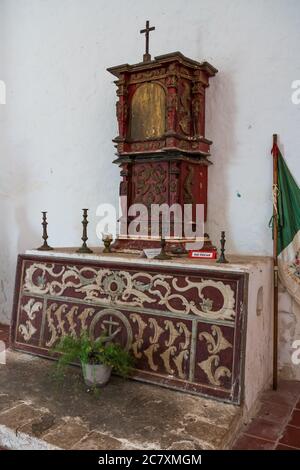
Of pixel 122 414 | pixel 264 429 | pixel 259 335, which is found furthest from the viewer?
pixel 259 335

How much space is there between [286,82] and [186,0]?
3.80 ft

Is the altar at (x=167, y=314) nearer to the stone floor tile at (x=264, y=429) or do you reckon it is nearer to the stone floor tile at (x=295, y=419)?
the stone floor tile at (x=264, y=429)

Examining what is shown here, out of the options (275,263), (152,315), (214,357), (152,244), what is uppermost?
(152,244)

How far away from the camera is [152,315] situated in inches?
90.4

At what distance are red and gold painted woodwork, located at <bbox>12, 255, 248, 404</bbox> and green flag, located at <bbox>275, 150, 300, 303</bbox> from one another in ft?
2.35

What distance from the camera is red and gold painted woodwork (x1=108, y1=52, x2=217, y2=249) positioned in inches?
105

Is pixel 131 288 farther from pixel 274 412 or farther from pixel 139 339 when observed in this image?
pixel 274 412

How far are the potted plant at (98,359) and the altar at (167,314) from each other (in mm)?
127

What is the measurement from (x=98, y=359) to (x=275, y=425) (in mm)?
1047

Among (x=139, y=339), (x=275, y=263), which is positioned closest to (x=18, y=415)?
(x=139, y=339)

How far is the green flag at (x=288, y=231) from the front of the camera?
2609 millimetres

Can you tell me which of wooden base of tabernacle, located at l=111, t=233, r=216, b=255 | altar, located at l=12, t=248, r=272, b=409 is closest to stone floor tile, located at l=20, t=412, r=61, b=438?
altar, located at l=12, t=248, r=272, b=409
